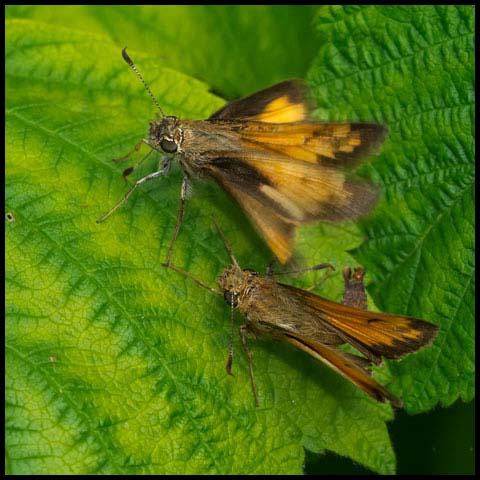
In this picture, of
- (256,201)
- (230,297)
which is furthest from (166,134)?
(230,297)

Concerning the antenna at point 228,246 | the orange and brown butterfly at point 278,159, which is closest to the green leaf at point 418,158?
the orange and brown butterfly at point 278,159

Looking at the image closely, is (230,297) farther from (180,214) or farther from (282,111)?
(282,111)

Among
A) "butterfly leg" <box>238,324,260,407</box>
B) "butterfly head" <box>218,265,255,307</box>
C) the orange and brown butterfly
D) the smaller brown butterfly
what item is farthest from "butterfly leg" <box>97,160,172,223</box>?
"butterfly leg" <box>238,324,260,407</box>

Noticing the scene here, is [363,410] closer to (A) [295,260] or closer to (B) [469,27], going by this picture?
(A) [295,260]

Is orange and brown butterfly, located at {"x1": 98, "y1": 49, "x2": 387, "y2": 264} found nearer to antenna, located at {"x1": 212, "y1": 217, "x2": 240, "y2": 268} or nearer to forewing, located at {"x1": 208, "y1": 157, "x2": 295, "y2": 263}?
forewing, located at {"x1": 208, "y1": 157, "x2": 295, "y2": 263}

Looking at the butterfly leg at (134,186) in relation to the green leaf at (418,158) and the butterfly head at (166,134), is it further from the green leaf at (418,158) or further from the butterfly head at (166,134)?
the green leaf at (418,158)

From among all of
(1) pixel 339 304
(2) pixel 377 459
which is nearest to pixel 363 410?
(2) pixel 377 459

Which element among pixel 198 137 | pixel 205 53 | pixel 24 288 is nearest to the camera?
pixel 24 288
